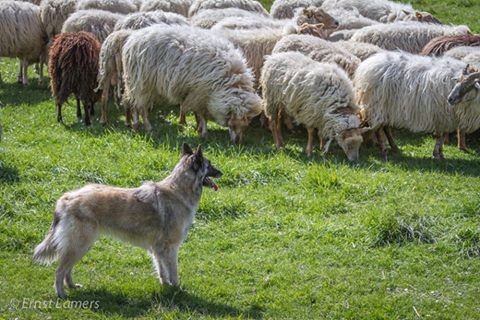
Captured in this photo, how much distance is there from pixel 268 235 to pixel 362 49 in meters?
5.63

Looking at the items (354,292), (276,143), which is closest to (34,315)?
(354,292)

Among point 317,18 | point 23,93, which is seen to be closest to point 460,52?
point 317,18

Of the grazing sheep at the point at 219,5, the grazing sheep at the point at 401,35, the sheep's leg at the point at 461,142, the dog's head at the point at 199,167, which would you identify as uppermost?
the dog's head at the point at 199,167

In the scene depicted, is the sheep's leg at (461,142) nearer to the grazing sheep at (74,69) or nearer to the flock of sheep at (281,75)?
the flock of sheep at (281,75)

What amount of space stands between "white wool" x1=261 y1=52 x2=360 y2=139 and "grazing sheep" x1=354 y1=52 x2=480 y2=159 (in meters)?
0.37

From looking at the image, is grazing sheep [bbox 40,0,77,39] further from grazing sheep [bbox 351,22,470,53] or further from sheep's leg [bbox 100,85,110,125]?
grazing sheep [bbox 351,22,470,53]

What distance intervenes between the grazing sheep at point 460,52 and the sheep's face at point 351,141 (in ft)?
7.64

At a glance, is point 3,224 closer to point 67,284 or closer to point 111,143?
point 67,284

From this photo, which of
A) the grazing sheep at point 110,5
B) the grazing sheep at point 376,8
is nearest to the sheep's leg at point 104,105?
the grazing sheep at point 110,5

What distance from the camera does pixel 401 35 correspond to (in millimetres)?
15008

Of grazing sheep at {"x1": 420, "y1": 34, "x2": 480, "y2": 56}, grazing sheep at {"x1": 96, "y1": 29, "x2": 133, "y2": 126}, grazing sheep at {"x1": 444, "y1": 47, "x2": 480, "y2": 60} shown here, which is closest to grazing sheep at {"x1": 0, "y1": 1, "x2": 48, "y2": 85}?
grazing sheep at {"x1": 96, "y1": 29, "x2": 133, "y2": 126}

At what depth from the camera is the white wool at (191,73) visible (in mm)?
12711

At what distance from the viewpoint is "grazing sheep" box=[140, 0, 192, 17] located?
17.3 metres

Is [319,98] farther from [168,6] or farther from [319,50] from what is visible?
[168,6]
